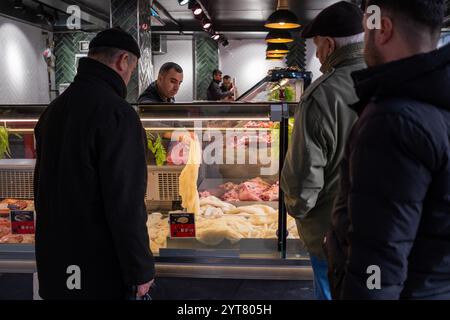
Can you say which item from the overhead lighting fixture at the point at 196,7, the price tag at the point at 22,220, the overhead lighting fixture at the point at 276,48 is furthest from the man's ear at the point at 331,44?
the overhead lighting fixture at the point at 276,48

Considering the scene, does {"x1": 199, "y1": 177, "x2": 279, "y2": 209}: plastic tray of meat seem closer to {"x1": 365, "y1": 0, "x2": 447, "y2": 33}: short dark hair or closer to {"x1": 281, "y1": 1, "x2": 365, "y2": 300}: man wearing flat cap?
{"x1": 281, "y1": 1, "x2": 365, "y2": 300}: man wearing flat cap

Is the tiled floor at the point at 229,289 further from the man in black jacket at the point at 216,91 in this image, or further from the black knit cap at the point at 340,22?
the man in black jacket at the point at 216,91

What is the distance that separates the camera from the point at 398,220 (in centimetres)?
110

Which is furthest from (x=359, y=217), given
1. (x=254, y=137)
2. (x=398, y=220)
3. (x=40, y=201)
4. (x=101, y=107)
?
(x=254, y=137)

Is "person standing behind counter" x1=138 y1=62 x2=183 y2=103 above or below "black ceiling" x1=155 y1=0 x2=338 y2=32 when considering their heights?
below

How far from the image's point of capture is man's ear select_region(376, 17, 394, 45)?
121cm

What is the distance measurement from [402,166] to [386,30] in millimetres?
391

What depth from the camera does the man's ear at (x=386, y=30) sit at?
1206mm

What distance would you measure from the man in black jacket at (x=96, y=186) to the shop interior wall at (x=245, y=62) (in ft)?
46.6

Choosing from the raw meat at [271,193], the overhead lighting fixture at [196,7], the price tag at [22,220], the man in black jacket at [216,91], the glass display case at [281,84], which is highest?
the overhead lighting fixture at [196,7]

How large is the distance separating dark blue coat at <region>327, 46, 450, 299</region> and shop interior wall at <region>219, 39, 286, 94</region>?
49.0ft
